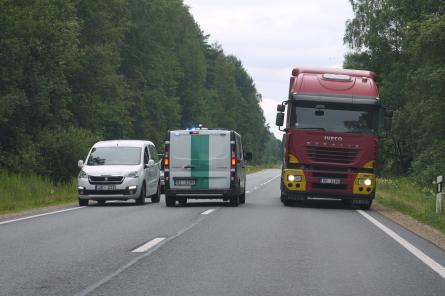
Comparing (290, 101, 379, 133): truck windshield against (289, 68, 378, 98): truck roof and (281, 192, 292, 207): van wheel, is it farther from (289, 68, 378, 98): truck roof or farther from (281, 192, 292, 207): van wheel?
(281, 192, 292, 207): van wheel

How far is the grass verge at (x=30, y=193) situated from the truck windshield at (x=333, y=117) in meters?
7.57

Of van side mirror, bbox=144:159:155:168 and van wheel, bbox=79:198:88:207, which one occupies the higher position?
van side mirror, bbox=144:159:155:168

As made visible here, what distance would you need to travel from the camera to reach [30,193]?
27.8 meters

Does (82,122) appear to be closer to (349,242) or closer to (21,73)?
(21,73)

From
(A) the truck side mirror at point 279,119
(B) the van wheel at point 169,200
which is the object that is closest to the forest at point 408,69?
(A) the truck side mirror at point 279,119

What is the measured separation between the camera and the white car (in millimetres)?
23438

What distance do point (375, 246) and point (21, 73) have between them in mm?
28262

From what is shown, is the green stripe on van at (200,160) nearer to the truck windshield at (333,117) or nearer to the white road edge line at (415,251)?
the truck windshield at (333,117)

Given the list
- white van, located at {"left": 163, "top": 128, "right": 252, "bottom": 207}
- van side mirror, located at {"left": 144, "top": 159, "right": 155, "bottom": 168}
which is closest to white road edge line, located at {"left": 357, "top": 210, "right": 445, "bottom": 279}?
white van, located at {"left": 163, "top": 128, "right": 252, "bottom": 207}

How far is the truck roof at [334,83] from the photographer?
2211 cm

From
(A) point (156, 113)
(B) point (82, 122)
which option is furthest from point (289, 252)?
(A) point (156, 113)

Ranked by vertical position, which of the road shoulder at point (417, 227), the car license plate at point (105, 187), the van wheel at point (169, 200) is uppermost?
the car license plate at point (105, 187)

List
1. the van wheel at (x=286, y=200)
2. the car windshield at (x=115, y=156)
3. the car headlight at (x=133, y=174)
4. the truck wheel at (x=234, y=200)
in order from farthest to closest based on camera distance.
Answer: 1. the car windshield at (x=115, y=156)
2. the car headlight at (x=133, y=174)
3. the truck wheel at (x=234, y=200)
4. the van wheel at (x=286, y=200)

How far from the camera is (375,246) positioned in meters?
12.6
